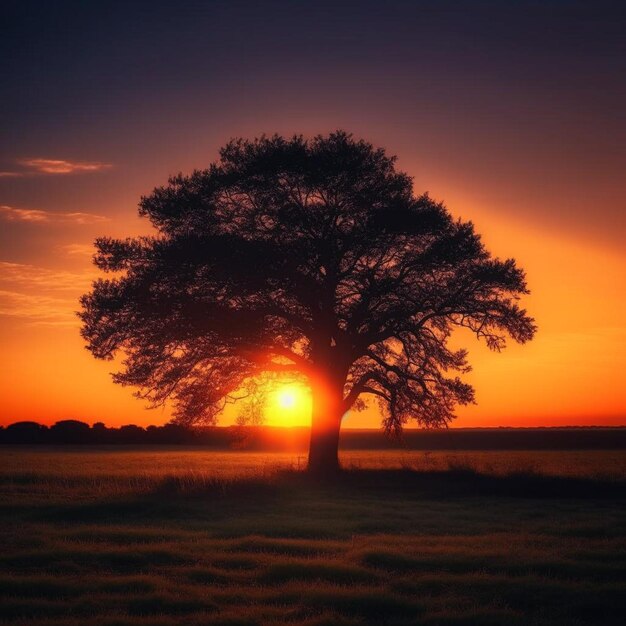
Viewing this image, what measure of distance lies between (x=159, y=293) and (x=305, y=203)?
282 inches

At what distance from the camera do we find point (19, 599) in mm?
12523

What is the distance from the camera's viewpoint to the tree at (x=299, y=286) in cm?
3241

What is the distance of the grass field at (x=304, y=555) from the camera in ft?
40.4

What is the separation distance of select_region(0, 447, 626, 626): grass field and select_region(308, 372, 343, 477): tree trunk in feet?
13.1

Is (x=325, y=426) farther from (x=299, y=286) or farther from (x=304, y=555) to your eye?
(x=304, y=555)

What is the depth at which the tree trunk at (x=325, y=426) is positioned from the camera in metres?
34.7

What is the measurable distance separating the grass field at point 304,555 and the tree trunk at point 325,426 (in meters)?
3.98

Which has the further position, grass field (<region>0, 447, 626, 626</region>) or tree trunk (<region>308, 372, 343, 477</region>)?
tree trunk (<region>308, 372, 343, 477</region>)

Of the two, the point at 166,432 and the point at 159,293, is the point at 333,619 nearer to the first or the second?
the point at 159,293

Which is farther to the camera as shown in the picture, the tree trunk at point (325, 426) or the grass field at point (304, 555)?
the tree trunk at point (325, 426)

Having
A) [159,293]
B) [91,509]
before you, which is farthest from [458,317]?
[91,509]

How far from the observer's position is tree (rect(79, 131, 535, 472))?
3241cm

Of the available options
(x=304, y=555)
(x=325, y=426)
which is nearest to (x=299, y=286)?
(x=325, y=426)

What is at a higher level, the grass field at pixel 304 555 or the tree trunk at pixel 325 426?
the tree trunk at pixel 325 426
